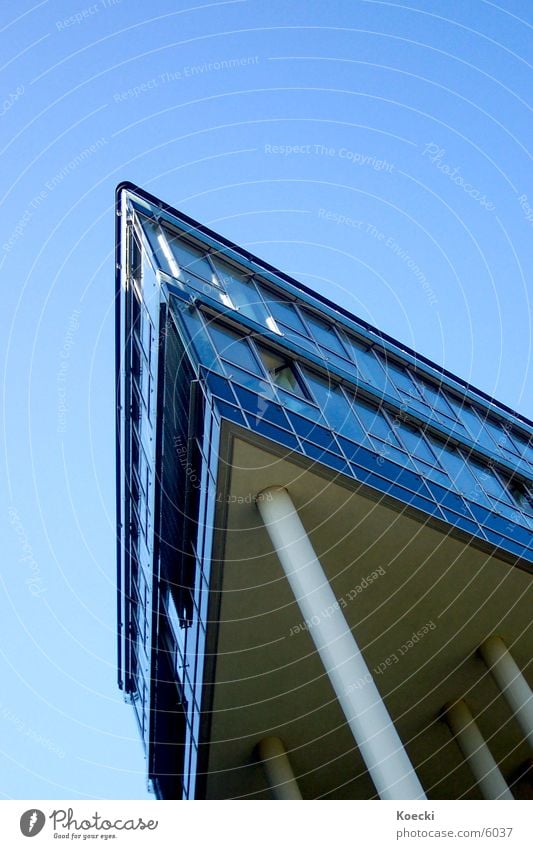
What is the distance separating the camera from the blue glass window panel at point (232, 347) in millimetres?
14461

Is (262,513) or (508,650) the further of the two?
(508,650)

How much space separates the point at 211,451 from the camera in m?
13.0

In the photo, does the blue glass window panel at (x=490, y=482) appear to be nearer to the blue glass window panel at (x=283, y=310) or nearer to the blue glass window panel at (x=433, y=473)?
the blue glass window panel at (x=433, y=473)

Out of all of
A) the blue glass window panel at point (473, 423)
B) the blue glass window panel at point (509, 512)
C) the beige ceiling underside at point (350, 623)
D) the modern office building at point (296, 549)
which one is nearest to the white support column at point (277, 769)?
the modern office building at point (296, 549)

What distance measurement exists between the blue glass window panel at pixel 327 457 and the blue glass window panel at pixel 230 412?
1.40 m

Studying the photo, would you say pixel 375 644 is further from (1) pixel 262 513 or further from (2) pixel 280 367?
(2) pixel 280 367

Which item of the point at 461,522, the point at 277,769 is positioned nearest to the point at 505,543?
the point at 461,522

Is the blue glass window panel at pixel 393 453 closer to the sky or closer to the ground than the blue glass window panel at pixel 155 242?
closer to the ground

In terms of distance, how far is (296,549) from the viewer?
1295 cm

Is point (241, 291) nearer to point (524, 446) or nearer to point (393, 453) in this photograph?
point (393, 453)

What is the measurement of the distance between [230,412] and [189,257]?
580 cm
